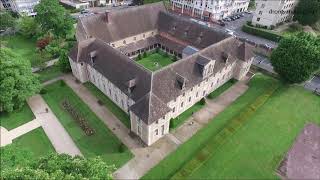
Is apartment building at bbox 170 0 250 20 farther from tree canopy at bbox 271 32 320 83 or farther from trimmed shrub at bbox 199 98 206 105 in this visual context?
trimmed shrub at bbox 199 98 206 105

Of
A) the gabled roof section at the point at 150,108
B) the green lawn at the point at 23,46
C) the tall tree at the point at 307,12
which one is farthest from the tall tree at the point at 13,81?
the tall tree at the point at 307,12

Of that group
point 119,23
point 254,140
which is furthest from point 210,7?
point 254,140

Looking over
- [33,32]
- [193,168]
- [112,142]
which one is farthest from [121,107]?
[33,32]

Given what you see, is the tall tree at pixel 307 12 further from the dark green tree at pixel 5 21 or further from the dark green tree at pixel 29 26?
the dark green tree at pixel 5 21

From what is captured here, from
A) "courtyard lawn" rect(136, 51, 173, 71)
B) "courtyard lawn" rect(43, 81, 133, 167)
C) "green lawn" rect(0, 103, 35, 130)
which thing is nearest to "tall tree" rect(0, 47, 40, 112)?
"green lawn" rect(0, 103, 35, 130)

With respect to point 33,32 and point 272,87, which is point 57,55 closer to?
point 33,32
